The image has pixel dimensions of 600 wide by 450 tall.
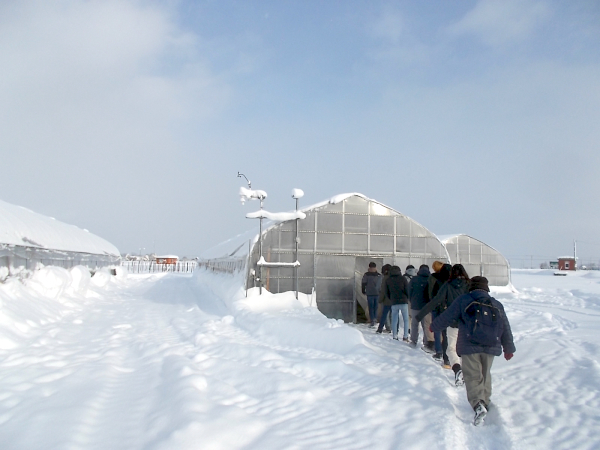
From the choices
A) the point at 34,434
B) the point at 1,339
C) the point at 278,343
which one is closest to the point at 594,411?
the point at 278,343

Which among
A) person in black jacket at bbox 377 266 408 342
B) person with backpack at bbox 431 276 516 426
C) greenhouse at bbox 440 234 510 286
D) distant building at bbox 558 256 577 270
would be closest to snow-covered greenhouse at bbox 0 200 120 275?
person in black jacket at bbox 377 266 408 342

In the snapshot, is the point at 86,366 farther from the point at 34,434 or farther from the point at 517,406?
the point at 517,406

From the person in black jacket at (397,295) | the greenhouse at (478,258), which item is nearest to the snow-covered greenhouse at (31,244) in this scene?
the person in black jacket at (397,295)

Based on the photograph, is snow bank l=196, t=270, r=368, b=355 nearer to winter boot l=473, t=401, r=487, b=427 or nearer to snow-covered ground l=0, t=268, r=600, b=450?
snow-covered ground l=0, t=268, r=600, b=450

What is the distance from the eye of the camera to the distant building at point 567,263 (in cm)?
5297

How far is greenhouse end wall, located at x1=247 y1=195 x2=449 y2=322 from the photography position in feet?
42.0

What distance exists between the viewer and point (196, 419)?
4168 mm

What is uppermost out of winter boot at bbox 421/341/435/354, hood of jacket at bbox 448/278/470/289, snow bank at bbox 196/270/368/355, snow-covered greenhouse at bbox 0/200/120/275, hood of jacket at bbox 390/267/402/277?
snow-covered greenhouse at bbox 0/200/120/275

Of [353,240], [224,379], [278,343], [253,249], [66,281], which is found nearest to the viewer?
[224,379]

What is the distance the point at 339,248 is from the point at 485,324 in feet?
28.1

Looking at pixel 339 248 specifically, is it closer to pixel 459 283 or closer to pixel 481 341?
pixel 459 283

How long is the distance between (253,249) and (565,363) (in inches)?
323

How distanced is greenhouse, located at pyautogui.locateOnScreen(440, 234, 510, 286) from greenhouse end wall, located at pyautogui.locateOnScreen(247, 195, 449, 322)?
9.72 metres

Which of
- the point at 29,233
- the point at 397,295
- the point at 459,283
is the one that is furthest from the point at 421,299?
the point at 29,233
